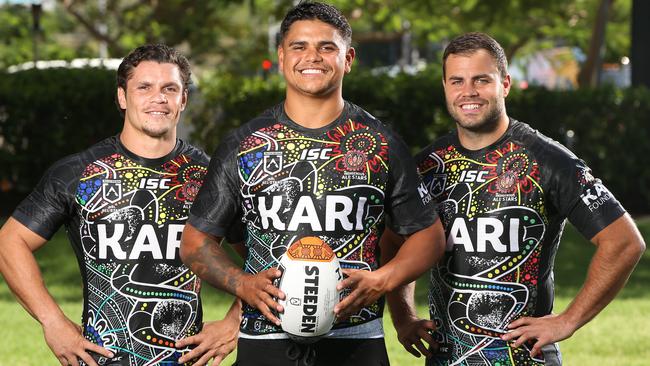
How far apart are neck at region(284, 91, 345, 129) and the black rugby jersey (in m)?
0.80

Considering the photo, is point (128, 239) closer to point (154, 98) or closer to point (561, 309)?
point (154, 98)

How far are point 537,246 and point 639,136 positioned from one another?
12.2 meters

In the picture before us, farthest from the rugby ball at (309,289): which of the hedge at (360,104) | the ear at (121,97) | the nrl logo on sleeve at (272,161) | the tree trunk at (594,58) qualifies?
the tree trunk at (594,58)

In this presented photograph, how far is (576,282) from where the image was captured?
43.7ft

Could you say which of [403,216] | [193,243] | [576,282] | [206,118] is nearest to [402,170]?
[403,216]

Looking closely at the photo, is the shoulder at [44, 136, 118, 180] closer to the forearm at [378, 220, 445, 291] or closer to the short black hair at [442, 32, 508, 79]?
the forearm at [378, 220, 445, 291]

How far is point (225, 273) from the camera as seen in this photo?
508cm

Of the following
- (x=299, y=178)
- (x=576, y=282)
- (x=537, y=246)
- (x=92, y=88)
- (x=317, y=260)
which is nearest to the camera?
(x=317, y=260)

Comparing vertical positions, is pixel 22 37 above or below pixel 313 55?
below

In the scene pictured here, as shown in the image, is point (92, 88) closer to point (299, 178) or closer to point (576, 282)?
point (576, 282)

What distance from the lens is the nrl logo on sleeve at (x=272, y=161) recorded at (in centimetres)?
517

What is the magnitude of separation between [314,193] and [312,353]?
69 cm

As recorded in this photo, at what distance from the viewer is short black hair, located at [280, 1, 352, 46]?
5.24 metres

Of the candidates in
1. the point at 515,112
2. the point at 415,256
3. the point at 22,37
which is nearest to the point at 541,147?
the point at 415,256
